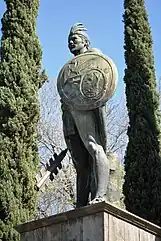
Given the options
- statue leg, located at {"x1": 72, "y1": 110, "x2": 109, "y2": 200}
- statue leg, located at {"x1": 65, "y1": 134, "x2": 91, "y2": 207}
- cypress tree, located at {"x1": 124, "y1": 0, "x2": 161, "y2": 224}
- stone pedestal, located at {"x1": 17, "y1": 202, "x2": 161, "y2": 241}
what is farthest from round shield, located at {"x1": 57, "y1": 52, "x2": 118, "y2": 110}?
cypress tree, located at {"x1": 124, "y1": 0, "x2": 161, "y2": 224}

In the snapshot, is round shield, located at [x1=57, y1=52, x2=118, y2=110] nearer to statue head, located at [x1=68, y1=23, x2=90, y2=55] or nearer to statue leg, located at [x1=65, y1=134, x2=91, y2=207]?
statue head, located at [x1=68, y1=23, x2=90, y2=55]

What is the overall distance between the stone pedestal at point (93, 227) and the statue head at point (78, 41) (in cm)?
188

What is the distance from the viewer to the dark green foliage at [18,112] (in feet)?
30.4

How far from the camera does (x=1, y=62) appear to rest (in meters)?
10.6

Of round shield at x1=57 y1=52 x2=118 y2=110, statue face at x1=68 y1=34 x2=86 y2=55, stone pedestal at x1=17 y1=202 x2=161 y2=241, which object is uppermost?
statue face at x1=68 y1=34 x2=86 y2=55

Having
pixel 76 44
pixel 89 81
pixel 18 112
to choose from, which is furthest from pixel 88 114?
pixel 18 112

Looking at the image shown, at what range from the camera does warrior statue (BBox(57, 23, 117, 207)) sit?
6141 millimetres

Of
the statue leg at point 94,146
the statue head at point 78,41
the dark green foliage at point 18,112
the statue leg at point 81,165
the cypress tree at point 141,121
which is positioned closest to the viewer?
the statue leg at point 94,146

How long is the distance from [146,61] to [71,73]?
5863 millimetres

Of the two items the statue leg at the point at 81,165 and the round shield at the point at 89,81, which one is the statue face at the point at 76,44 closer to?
the round shield at the point at 89,81

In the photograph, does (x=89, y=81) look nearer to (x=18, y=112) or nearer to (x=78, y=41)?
(x=78, y=41)

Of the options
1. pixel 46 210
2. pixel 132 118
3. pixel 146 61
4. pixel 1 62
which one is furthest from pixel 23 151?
pixel 46 210

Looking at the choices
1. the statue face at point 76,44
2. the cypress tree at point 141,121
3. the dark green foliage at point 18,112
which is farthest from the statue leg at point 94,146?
the cypress tree at point 141,121

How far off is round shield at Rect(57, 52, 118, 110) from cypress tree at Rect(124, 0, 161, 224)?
4.74 m
